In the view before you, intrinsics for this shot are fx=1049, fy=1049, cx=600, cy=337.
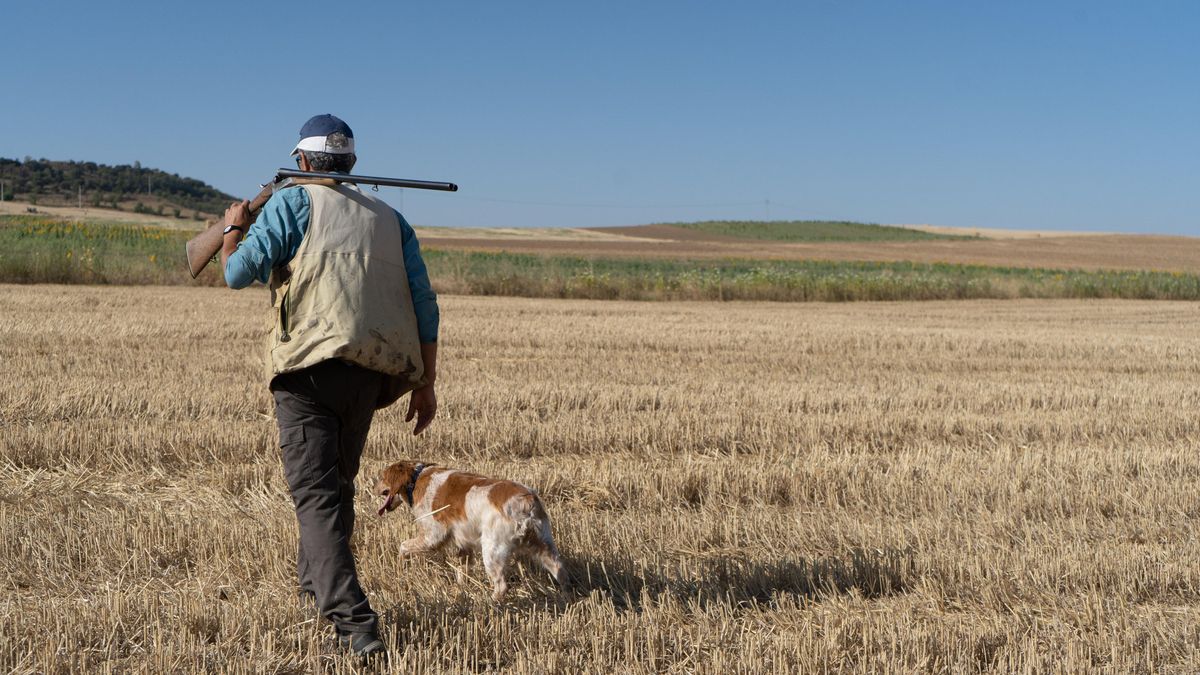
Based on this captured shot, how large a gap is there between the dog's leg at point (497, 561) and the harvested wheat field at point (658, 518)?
10 cm

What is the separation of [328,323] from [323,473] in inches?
22.0

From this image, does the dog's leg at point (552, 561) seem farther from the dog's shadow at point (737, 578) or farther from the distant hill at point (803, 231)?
the distant hill at point (803, 231)

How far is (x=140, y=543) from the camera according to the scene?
497 cm

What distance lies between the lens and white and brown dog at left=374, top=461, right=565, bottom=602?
433 cm

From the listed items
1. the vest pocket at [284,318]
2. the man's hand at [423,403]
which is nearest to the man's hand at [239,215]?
the vest pocket at [284,318]

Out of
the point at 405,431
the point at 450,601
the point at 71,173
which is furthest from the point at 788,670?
the point at 71,173

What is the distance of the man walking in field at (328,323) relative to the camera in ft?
12.1

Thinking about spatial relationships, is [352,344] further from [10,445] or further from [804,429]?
[804,429]

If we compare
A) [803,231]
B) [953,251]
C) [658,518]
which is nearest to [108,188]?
[953,251]

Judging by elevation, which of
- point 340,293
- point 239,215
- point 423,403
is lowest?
point 423,403

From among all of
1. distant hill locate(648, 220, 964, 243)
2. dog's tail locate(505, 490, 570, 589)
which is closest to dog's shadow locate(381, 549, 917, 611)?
dog's tail locate(505, 490, 570, 589)

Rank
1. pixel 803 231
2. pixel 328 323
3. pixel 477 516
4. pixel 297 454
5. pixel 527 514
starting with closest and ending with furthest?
pixel 328 323, pixel 297 454, pixel 527 514, pixel 477 516, pixel 803 231

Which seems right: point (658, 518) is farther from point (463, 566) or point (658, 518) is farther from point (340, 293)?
point (340, 293)

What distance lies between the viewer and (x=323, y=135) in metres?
3.89
